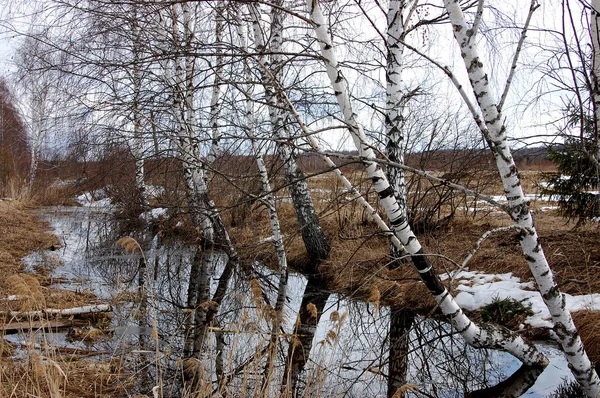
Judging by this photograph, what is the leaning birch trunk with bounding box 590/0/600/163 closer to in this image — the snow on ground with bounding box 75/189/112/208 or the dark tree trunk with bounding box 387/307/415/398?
the dark tree trunk with bounding box 387/307/415/398

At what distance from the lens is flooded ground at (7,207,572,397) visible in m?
3.66

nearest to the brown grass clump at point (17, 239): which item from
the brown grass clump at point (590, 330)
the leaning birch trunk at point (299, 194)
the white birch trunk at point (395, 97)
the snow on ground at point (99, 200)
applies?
the snow on ground at point (99, 200)

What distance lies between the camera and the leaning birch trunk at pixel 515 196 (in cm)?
288

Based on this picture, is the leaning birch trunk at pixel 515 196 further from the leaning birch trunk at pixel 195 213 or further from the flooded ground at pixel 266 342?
the leaning birch trunk at pixel 195 213

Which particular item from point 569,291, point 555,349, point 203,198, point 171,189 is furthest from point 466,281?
point 171,189

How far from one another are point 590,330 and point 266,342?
2.88m

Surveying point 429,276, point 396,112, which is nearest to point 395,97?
point 396,112

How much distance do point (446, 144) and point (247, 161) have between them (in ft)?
9.78

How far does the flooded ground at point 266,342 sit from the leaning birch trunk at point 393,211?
375mm

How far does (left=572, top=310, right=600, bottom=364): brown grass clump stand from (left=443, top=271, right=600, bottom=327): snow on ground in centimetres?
14

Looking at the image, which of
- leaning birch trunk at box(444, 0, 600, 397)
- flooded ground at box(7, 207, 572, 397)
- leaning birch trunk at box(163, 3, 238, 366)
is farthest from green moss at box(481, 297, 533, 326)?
leaning birch trunk at box(163, 3, 238, 366)

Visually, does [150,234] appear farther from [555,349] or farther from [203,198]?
[555,349]

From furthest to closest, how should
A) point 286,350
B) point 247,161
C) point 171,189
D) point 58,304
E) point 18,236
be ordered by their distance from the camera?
point 171,189 < point 18,236 < point 247,161 < point 58,304 < point 286,350

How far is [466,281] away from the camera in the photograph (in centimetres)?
641
